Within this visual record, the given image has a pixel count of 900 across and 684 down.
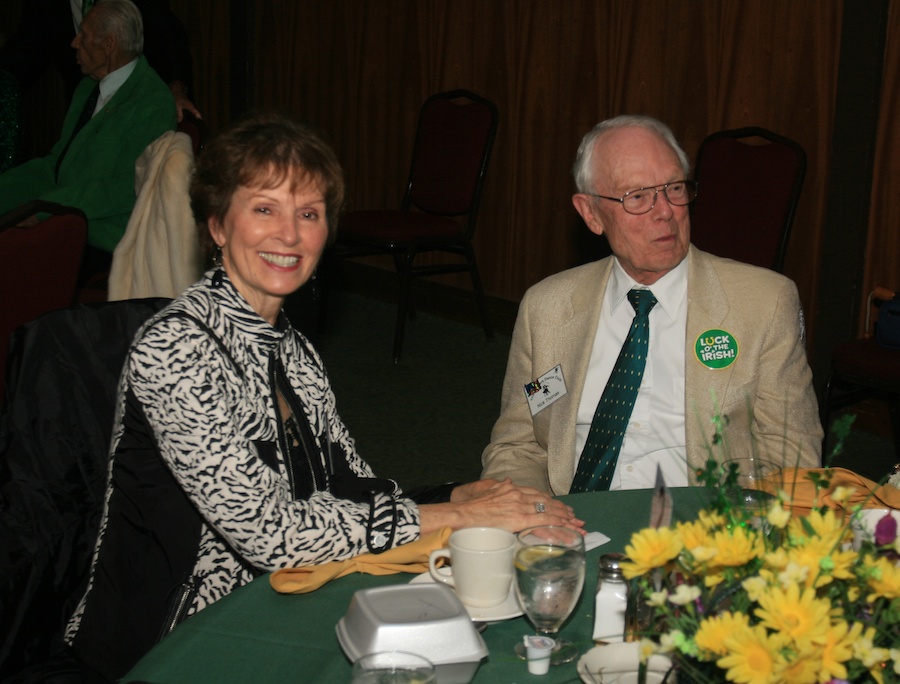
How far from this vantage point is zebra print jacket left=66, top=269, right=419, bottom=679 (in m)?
1.70

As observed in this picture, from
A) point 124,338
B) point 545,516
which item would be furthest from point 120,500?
point 545,516

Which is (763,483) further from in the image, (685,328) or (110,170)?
(110,170)

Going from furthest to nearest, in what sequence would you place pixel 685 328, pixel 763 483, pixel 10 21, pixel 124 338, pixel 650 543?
pixel 10 21, pixel 685 328, pixel 124 338, pixel 763 483, pixel 650 543

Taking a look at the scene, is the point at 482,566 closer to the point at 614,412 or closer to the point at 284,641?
the point at 284,641

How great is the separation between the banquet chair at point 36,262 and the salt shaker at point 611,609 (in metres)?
2.29

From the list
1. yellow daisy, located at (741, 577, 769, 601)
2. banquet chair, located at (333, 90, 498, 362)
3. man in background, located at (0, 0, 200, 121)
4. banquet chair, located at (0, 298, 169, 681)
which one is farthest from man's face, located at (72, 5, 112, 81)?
yellow daisy, located at (741, 577, 769, 601)

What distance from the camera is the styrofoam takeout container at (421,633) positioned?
4.01 feet

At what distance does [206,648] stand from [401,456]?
10.0 feet

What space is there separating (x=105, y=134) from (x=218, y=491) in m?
3.30

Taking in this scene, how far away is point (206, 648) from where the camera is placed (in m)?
1.34

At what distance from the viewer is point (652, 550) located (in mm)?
928

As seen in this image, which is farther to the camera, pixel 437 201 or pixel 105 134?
pixel 437 201

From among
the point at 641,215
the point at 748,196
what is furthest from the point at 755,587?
the point at 748,196

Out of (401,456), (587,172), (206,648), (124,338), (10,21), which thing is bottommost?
(401,456)
